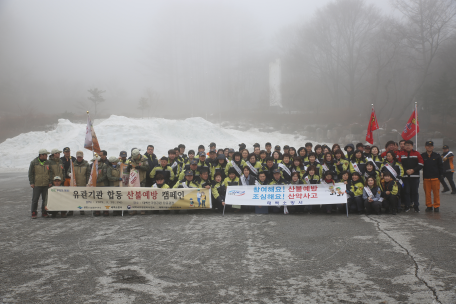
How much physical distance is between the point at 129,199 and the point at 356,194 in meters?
5.67

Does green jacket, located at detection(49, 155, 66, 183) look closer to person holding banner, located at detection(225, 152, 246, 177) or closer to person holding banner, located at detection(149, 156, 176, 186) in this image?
person holding banner, located at detection(149, 156, 176, 186)

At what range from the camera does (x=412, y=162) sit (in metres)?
8.07

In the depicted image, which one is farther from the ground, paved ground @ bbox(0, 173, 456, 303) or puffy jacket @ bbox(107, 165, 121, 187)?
puffy jacket @ bbox(107, 165, 121, 187)

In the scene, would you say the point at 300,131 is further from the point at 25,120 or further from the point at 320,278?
the point at 320,278

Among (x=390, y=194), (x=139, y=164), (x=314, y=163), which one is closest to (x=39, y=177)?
(x=139, y=164)

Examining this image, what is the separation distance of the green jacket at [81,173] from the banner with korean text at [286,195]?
12.4ft

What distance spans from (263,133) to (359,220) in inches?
1437

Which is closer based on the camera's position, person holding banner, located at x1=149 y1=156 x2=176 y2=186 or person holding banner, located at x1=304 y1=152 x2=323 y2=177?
person holding banner, located at x1=304 y1=152 x2=323 y2=177

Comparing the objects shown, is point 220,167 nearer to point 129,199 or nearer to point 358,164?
point 129,199

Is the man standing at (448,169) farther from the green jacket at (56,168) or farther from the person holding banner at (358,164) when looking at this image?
the green jacket at (56,168)

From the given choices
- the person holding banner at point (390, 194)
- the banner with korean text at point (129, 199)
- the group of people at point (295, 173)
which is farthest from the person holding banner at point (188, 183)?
Result: the person holding banner at point (390, 194)

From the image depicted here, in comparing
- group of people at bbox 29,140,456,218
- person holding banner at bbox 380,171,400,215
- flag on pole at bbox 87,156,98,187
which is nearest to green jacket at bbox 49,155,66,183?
group of people at bbox 29,140,456,218

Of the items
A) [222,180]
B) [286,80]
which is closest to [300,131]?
[286,80]

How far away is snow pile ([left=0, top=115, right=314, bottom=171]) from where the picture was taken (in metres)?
25.5
